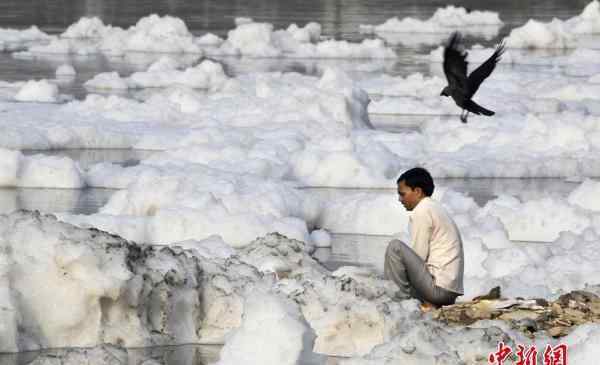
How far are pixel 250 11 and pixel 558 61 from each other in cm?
1485

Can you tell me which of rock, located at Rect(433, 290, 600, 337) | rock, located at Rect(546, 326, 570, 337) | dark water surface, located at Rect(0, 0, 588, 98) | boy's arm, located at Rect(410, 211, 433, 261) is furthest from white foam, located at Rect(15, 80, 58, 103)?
rock, located at Rect(546, 326, 570, 337)

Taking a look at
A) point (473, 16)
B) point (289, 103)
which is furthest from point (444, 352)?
point (473, 16)

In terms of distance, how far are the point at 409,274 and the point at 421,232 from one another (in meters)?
0.23

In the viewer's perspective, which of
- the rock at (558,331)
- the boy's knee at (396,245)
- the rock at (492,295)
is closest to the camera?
the rock at (558,331)

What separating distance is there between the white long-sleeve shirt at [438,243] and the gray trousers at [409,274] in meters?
0.07

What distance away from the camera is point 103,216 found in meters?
11.7

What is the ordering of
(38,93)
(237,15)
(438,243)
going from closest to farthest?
1. (438,243)
2. (38,93)
3. (237,15)

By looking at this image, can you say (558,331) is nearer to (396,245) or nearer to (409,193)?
(396,245)

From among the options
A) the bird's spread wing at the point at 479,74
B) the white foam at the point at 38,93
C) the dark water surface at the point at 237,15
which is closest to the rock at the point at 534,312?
the bird's spread wing at the point at 479,74

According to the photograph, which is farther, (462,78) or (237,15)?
(237,15)

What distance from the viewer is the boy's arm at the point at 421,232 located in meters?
8.42

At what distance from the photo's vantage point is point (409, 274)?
8461 millimetres

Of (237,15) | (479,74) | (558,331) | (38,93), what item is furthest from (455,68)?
(237,15)

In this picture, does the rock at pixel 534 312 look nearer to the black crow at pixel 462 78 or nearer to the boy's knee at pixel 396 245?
the boy's knee at pixel 396 245
